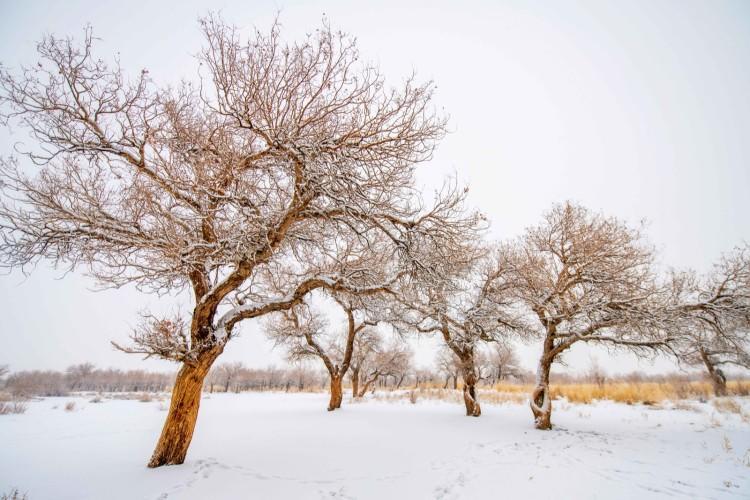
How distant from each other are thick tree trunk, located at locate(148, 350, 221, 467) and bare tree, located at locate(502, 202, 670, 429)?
406 inches

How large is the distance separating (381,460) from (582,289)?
9224 mm

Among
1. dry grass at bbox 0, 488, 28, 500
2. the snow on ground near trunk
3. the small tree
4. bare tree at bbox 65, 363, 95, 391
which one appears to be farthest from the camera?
bare tree at bbox 65, 363, 95, 391

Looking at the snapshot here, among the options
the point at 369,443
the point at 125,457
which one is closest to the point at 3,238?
the point at 125,457

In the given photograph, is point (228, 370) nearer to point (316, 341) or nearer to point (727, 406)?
point (316, 341)

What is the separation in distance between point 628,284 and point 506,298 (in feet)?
13.8

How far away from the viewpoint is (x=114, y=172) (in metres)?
6.09

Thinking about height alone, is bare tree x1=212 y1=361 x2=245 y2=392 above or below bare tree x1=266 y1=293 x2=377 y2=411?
below

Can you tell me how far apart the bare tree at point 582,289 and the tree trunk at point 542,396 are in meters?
0.03

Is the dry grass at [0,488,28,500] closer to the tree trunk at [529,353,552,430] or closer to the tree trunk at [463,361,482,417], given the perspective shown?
the tree trunk at [529,353,552,430]

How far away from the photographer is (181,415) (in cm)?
597

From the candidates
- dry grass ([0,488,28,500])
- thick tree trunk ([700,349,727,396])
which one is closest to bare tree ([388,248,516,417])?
dry grass ([0,488,28,500])

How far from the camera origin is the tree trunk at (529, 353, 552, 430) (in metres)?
10.5

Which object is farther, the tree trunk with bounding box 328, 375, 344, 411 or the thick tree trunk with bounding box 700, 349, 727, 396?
the thick tree trunk with bounding box 700, 349, 727, 396

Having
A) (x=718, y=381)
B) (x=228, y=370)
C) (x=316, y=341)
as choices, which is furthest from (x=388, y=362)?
(x=228, y=370)
